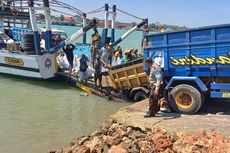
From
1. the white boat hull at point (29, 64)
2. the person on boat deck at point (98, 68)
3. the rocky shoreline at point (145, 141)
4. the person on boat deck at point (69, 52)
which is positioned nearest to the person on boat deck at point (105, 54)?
the person on boat deck at point (98, 68)

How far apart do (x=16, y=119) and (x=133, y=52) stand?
6.02 m

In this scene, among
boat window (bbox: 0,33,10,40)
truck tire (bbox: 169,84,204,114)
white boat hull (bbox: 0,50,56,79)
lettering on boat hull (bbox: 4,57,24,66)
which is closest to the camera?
truck tire (bbox: 169,84,204,114)

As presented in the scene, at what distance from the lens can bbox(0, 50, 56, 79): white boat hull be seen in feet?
58.7

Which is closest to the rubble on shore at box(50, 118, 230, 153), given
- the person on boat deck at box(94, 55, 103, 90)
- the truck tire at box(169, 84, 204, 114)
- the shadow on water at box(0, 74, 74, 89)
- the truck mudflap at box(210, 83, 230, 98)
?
the truck tire at box(169, 84, 204, 114)

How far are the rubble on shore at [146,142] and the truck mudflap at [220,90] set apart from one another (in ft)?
6.94

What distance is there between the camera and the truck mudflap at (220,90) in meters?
9.14

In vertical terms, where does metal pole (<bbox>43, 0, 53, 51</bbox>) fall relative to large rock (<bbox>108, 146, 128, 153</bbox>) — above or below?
above

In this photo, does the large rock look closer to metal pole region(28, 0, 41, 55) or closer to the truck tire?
the truck tire

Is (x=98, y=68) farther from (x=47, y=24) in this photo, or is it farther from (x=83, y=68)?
(x=47, y=24)

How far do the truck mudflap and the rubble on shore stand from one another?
6.94ft

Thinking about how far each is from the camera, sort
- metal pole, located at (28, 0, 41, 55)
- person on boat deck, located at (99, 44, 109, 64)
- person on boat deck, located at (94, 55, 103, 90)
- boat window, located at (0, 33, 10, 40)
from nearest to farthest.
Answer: person on boat deck, located at (94, 55, 103, 90) < person on boat deck, located at (99, 44, 109, 64) < metal pole, located at (28, 0, 41, 55) < boat window, located at (0, 33, 10, 40)

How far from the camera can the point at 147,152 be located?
23.2 ft

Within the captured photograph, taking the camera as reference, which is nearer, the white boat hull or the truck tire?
the truck tire

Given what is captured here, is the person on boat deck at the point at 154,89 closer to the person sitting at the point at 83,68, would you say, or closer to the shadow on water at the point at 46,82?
the person sitting at the point at 83,68
